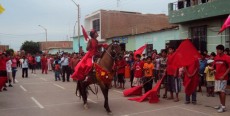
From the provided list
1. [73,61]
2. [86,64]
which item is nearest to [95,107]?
[86,64]

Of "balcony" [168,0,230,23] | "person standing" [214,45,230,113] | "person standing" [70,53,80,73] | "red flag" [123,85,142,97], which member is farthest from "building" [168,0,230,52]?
"person standing" [214,45,230,113]

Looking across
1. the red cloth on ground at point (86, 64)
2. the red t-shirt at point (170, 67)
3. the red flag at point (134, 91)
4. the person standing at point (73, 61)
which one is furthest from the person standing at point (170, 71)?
the person standing at point (73, 61)

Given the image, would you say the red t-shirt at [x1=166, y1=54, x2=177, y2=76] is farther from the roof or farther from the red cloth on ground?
the roof

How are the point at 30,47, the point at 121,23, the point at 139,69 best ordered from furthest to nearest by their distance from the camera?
1. the point at 30,47
2. the point at 121,23
3. the point at 139,69

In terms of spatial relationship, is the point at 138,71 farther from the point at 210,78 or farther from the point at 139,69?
the point at 210,78

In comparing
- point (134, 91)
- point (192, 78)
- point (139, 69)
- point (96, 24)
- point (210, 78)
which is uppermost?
point (96, 24)

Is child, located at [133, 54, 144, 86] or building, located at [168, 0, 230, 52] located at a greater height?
building, located at [168, 0, 230, 52]

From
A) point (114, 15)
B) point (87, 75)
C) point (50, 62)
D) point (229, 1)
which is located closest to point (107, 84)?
point (87, 75)

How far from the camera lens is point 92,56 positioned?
9.72 meters

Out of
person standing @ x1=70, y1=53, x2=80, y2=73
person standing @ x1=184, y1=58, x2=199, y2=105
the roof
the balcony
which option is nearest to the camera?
person standing @ x1=184, y1=58, x2=199, y2=105

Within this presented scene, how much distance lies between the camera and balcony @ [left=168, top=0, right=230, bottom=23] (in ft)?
53.9

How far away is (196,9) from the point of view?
60.1 ft

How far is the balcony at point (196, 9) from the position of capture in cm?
1643

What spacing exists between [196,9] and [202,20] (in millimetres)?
787
